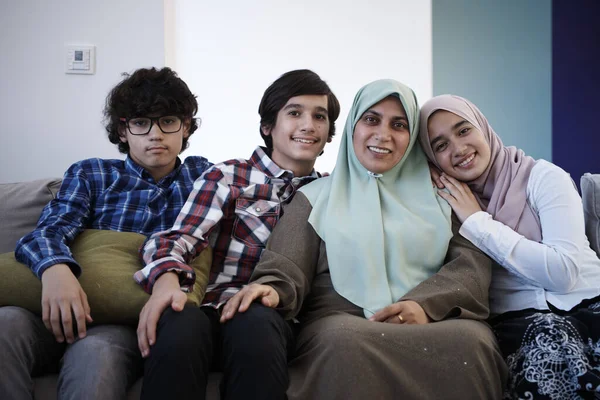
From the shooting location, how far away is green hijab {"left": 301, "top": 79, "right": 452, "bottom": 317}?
1.54m

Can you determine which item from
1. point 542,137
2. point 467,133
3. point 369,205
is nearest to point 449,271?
point 369,205

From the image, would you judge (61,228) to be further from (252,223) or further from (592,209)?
(592,209)

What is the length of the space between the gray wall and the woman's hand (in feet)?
7.91

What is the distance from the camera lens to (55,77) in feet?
8.00

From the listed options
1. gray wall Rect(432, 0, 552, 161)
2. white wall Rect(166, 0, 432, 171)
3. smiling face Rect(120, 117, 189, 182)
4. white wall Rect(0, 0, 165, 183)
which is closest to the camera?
smiling face Rect(120, 117, 189, 182)

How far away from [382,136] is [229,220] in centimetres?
51

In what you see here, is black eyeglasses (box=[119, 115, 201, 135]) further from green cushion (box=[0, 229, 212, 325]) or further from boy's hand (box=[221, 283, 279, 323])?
boy's hand (box=[221, 283, 279, 323])

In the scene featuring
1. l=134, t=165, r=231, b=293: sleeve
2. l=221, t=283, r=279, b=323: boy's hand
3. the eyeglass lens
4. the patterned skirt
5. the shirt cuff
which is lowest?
the patterned skirt

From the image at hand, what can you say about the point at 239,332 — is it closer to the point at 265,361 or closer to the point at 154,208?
the point at 265,361

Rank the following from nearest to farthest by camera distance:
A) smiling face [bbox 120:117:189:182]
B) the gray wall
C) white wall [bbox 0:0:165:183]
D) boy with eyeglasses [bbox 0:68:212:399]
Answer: boy with eyeglasses [bbox 0:68:212:399] → smiling face [bbox 120:117:189:182] → white wall [bbox 0:0:165:183] → the gray wall

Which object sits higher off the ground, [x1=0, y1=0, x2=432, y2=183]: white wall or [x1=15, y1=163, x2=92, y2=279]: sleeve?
[x1=0, y1=0, x2=432, y2=183]: white wall

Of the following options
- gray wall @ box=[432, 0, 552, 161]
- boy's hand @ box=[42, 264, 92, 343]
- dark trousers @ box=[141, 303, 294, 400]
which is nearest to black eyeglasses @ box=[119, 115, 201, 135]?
boy's hand @ box=[42, 264, 92, 343]

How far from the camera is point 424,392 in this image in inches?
50.3

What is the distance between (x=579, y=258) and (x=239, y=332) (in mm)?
883
